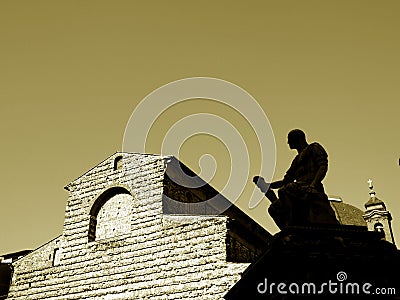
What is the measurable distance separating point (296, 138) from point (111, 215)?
41.6 feet

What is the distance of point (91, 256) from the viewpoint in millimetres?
17672

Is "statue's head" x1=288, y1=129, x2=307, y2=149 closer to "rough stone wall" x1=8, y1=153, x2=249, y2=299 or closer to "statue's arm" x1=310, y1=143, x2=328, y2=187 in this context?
"statue's arm" x1=310, y1=143, x2=328, y2=187

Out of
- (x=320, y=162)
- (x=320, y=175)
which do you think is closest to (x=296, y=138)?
(x=320, y=162)

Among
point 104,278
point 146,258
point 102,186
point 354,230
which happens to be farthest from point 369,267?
point 102,186

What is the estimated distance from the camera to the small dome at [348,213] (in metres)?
29.4

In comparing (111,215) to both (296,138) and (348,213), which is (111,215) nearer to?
(296,138)

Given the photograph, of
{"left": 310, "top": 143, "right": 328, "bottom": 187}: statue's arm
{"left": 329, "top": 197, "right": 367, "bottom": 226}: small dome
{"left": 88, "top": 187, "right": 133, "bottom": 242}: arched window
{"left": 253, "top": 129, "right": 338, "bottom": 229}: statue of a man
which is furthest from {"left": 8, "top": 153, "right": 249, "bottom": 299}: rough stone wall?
{"left": 329, "top": 197, "right": 367, "bottom": 226}: small dome

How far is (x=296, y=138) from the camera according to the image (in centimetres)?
691

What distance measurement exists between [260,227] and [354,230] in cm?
1508

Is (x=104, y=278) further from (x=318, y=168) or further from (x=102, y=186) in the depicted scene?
(x=318, y=168)

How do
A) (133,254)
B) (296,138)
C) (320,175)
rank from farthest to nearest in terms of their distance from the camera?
1. (133,254)
2. (296,138)
3. (320,175)

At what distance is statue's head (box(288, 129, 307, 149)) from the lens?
22.7 ft

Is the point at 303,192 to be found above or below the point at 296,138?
below

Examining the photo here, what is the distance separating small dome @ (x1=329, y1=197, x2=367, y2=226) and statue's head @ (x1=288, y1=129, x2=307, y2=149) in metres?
23.4
